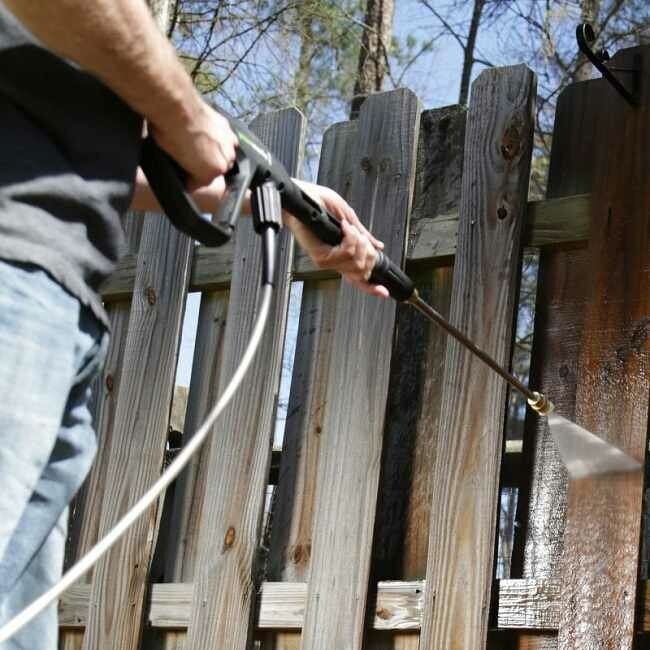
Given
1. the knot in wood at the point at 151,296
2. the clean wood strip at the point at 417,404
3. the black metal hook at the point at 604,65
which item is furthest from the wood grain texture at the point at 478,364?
the knot in wood at the point at 151,296

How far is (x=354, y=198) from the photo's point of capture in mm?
3227

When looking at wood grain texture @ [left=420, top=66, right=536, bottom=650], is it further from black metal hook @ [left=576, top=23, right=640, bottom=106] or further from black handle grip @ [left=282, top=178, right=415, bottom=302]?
black handle grip @ [left=282, top=178, right=415, bottom=302]

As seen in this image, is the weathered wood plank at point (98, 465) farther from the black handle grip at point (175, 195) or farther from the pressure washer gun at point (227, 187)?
the black handle grip at point (175, 195)

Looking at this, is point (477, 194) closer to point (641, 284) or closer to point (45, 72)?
point (641, 284)

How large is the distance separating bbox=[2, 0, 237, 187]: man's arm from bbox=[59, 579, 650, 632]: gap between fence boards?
136 centimetres

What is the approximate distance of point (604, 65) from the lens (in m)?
2.78

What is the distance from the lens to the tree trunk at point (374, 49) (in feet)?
19.9

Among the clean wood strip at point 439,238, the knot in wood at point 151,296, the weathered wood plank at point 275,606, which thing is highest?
the clean wood strip at point 439,238

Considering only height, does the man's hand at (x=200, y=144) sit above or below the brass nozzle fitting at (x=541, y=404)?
above

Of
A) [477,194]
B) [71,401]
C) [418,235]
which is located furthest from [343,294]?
[71,401]

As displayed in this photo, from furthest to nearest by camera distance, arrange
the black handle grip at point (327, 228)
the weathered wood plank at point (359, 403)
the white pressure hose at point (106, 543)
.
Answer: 1. the weathered wood plank at point (359, 403)
2. the black handle grip at point (327, 228)
3. the white pressure hose at point (106, 543)

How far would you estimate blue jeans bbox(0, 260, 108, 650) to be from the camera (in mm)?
1525

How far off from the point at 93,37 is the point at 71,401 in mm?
→ 539

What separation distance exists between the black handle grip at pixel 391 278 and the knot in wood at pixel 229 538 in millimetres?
995
